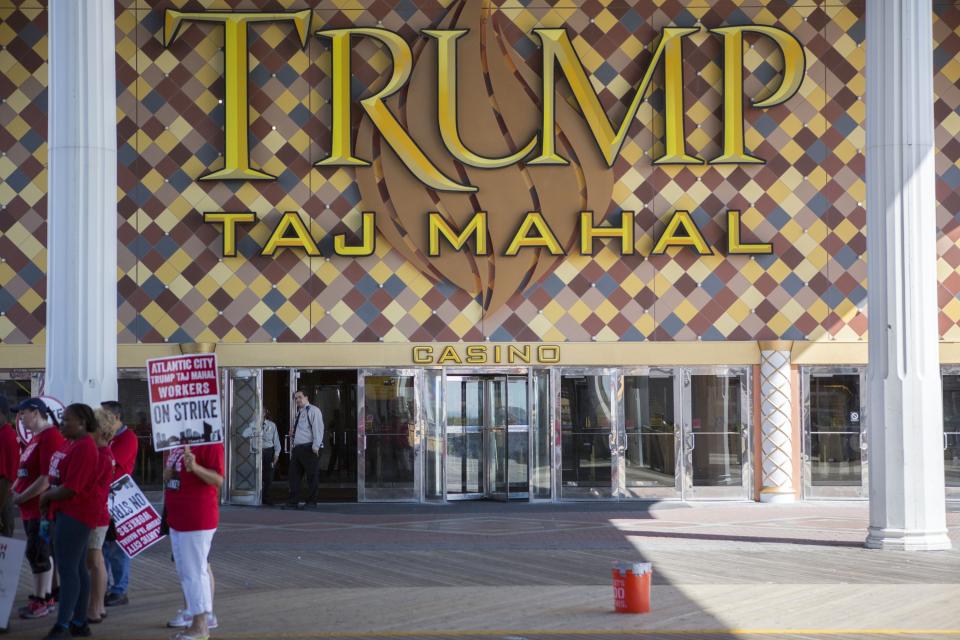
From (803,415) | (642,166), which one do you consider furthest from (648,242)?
(803,415)

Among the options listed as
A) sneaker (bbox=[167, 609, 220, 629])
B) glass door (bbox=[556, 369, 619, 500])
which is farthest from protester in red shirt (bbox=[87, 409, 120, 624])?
glass door (bbox=[556, 369, 619, 500])

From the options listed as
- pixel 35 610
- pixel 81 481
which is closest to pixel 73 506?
pixel 81 481

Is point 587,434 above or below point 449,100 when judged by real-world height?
below

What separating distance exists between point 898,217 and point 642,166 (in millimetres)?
6210

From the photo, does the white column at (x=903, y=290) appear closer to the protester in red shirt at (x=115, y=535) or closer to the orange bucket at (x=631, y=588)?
the orange bucket at (x=631, y=588)

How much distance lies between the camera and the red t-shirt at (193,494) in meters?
9.15

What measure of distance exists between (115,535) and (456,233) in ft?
34.4

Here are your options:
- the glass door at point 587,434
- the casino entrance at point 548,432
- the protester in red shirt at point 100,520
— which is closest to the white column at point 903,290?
the casino entrance at point 548,432

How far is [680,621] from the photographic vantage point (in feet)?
33.2

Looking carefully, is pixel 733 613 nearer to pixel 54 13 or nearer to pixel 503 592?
pixel 503 592

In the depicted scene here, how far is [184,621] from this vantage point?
9.79 metres

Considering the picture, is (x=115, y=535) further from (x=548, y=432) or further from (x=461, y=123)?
(x=461, y=123)

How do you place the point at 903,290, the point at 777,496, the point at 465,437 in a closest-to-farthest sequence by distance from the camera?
the point at 903,290
the point at 777,496
the point at 465,437

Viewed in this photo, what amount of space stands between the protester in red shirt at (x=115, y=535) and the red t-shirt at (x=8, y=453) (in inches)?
30.1
